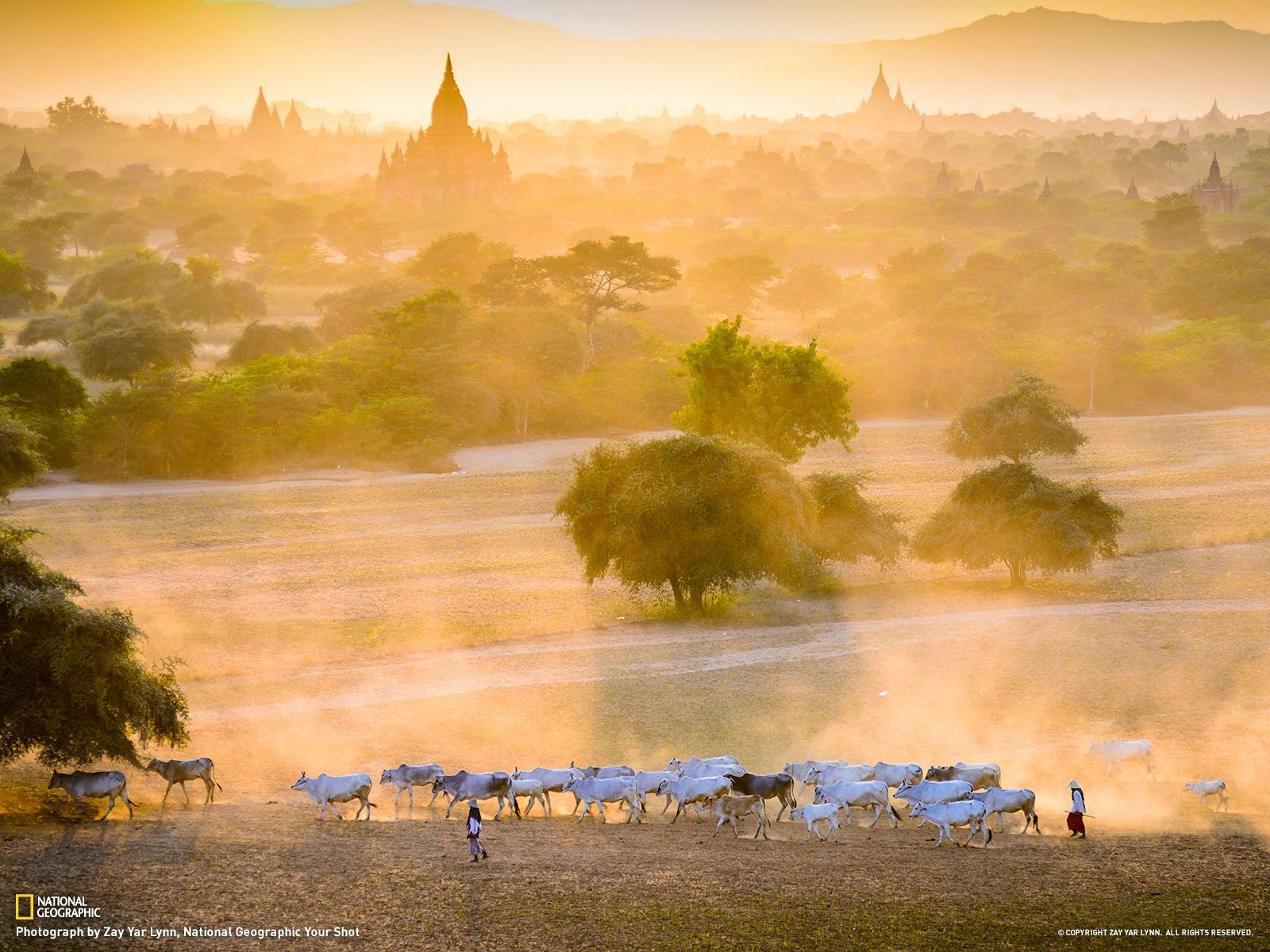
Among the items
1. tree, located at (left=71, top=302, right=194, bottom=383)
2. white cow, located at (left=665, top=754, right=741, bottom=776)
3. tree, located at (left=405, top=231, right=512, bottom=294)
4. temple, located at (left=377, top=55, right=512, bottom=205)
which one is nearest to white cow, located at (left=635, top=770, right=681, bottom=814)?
white cow, located at (left=665, top=754, right=741, bottom=776)

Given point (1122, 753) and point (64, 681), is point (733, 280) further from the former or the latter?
point (64, 681)

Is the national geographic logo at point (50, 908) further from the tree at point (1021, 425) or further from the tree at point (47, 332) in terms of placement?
the tree at point (47, 332)

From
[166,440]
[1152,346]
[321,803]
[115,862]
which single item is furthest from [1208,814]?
[1152,346]

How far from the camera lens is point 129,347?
61.8 m

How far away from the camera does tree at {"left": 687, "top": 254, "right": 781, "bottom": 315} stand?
97312 mm

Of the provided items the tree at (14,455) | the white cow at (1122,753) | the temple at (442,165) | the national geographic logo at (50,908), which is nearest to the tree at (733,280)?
the temple at (442,165)

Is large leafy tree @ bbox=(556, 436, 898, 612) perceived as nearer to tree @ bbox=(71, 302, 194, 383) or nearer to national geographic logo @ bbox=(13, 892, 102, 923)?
national geographic logo @ bbox=(13, 892, 102, 923)

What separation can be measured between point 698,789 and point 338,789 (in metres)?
5.41

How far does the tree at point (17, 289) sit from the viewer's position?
80.2 m

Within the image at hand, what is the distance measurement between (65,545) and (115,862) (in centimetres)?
2554

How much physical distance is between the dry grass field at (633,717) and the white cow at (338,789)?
20.3 inches

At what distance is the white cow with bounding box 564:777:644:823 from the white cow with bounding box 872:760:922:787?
3.82 metres

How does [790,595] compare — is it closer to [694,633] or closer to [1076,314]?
[694,633]

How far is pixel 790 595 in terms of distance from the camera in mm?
34000
